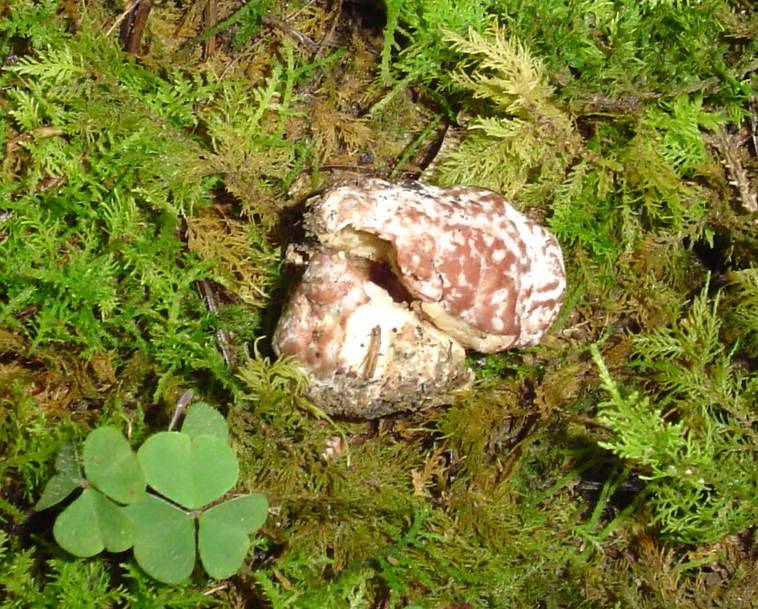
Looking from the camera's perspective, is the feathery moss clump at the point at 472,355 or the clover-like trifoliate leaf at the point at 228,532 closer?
the clover-like trifoliate leaf at the point at 228,532

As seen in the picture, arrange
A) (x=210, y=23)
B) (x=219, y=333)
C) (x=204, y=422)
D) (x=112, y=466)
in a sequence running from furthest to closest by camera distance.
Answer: (x=210, y=23), (x=219, y=333), (x=204, y=422), (x=112, y=466)

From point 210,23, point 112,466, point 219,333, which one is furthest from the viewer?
point 210,23

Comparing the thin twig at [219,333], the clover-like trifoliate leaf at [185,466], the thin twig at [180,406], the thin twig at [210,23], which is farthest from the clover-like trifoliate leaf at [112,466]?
the thin twig at [210,23]

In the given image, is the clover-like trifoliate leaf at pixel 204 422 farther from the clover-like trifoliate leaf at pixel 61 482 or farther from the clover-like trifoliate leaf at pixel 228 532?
the clover-like trifoliate leaf at pixel 61 482

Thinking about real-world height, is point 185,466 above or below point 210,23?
below

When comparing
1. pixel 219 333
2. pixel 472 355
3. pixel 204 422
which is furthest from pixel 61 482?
pixel 472 355

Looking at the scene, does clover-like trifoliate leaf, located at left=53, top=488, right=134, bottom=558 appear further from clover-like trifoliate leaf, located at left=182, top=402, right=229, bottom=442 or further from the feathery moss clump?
clover-like trifoliate leaf, located at left=182, top=402, right=229, bottom=442

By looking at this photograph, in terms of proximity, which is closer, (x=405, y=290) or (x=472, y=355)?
(x=405, y=290)

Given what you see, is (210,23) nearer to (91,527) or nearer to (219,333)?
(219,333)

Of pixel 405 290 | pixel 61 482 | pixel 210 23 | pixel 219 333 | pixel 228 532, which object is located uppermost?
pixel 210 23
